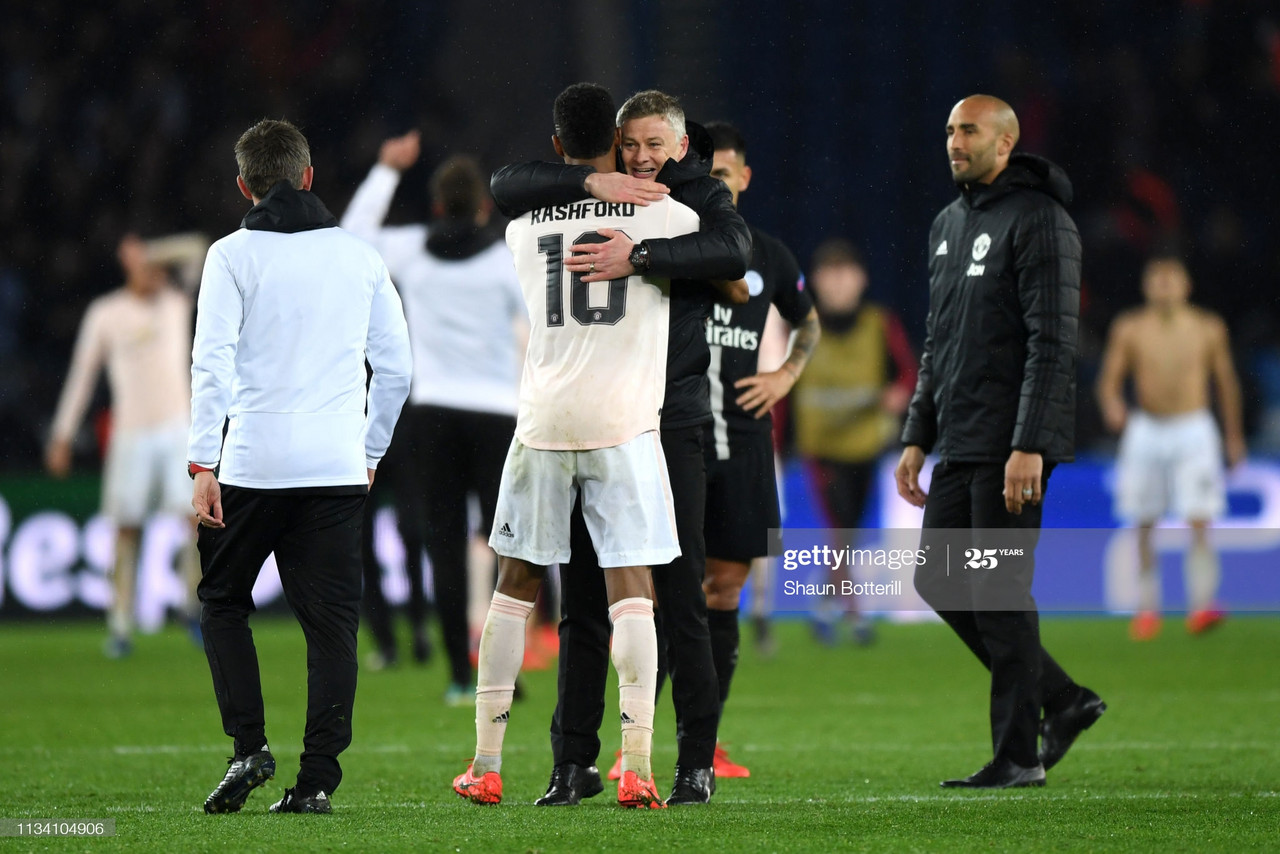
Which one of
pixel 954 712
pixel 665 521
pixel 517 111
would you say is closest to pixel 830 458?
pixel 954 712

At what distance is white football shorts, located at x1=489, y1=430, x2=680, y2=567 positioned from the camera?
4.41 m

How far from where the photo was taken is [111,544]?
11883 millimetres

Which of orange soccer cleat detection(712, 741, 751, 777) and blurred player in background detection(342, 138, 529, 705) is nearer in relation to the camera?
orange soccer cleat detection(712, 741, 751, 777)

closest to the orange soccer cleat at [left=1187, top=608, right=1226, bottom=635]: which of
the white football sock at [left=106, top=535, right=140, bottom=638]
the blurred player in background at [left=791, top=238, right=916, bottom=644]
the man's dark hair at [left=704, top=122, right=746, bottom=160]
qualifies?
the blurred player in background at [left=791, top=238, right=916, bottom=644]

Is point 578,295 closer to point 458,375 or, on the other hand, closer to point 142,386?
point 458,375

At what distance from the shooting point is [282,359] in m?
4.36

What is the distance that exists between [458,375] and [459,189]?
80 cm

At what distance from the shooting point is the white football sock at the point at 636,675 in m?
4.36

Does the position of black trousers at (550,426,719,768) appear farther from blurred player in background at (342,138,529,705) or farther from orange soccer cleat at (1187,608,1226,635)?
orange soccer cleat at (1187,608,1226,635)

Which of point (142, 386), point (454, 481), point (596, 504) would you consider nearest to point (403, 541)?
point (454, 481)

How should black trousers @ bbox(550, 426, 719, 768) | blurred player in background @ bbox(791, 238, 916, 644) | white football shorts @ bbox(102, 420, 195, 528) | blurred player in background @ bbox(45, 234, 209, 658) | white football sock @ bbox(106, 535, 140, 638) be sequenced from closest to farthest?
1. black trousers @ bbox(550, 426, 719, 768)
2. white football sock @ bbox(106, 535, 140, 638)
3. white football shorts @ bbox(102, 420, 195, 528)
4. blurred player in background @ bbox(45, 234, 209, 658)
5. blurred player in background @ bbox(791, 238, 916, 644)

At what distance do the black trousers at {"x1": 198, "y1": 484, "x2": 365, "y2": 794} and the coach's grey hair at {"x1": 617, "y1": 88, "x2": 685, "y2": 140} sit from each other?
4.00 ft

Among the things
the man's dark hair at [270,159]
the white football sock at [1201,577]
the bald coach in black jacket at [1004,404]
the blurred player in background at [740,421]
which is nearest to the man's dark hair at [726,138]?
the blurred player in background at [740,421]

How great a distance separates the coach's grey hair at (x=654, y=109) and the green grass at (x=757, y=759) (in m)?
1.77
